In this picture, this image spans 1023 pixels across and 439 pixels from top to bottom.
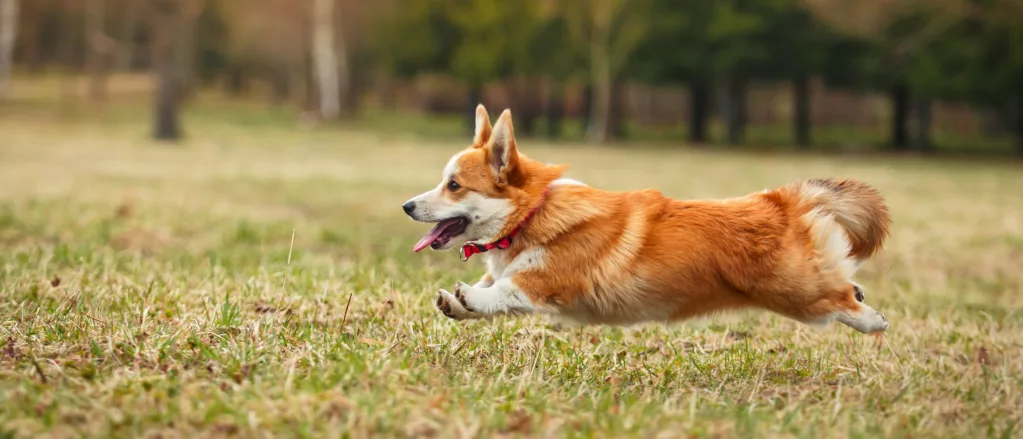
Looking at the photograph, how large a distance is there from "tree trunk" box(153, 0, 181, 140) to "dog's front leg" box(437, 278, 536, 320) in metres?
22.1

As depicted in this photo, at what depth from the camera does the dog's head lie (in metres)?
4.24

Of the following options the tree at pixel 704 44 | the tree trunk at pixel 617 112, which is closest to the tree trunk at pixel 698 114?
the tree at pixel 704 44

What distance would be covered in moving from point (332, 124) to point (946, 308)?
33925 millimetres

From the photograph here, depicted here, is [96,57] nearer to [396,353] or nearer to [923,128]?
[923,128]

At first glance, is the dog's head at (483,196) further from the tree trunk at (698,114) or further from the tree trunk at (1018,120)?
the tree trunk at (698,114)

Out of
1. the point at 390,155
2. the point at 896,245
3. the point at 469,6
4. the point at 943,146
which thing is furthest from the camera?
the point at 469,6

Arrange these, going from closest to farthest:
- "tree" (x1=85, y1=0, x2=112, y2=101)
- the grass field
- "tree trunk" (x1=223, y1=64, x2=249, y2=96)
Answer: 1. the grass field
2. "tree" (x1=85, y1=0, x2=112, y2=101)
3. "tree trunk" (x1=223, y1=64, x2=249, y2=96)

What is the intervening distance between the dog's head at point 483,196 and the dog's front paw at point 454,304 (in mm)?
358

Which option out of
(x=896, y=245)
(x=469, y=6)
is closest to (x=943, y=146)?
(x=469, y=6)

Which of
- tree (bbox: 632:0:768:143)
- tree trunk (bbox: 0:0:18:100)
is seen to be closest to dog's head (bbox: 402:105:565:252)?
tree (bbox: 632:0:768:143)

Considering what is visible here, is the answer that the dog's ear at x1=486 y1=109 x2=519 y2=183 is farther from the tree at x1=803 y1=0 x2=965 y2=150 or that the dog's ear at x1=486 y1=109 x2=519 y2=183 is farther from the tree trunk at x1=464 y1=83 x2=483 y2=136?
the tree trunk at x1=464 y1=83 x2=483 y2=136

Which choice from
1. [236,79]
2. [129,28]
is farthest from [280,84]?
[129,28]

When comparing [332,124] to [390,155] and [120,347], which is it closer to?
[390,155]

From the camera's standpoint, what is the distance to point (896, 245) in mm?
10070
